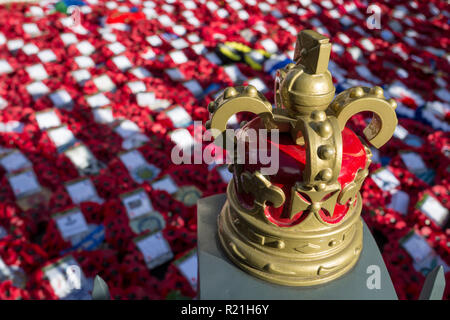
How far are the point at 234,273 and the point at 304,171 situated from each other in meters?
0.52

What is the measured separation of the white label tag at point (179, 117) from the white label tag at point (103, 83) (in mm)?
890

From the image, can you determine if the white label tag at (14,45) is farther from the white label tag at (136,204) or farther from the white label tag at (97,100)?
the white label tag at (136,204)

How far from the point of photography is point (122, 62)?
4422 mm

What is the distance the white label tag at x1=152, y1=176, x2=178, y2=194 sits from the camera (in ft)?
9.78

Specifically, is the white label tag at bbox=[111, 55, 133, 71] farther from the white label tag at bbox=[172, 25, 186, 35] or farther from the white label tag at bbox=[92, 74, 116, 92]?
the white label tag at bbox=[172, 25, 186, 35]

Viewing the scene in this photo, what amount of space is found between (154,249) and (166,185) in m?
0.62

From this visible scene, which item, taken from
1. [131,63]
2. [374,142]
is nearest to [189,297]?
[374,142]

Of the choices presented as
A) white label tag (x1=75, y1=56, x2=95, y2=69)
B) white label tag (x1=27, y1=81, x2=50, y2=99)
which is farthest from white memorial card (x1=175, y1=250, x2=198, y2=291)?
white label tag (x1=75, y1=56, x2=95, y2=69)

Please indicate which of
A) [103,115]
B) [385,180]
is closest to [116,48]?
[103,115]

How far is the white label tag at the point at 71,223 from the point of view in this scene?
260cm

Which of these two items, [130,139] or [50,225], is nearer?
[50,225]

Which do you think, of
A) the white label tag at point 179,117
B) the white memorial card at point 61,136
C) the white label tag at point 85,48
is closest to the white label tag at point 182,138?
the white label tag at point 179,117

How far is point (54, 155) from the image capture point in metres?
3.24
